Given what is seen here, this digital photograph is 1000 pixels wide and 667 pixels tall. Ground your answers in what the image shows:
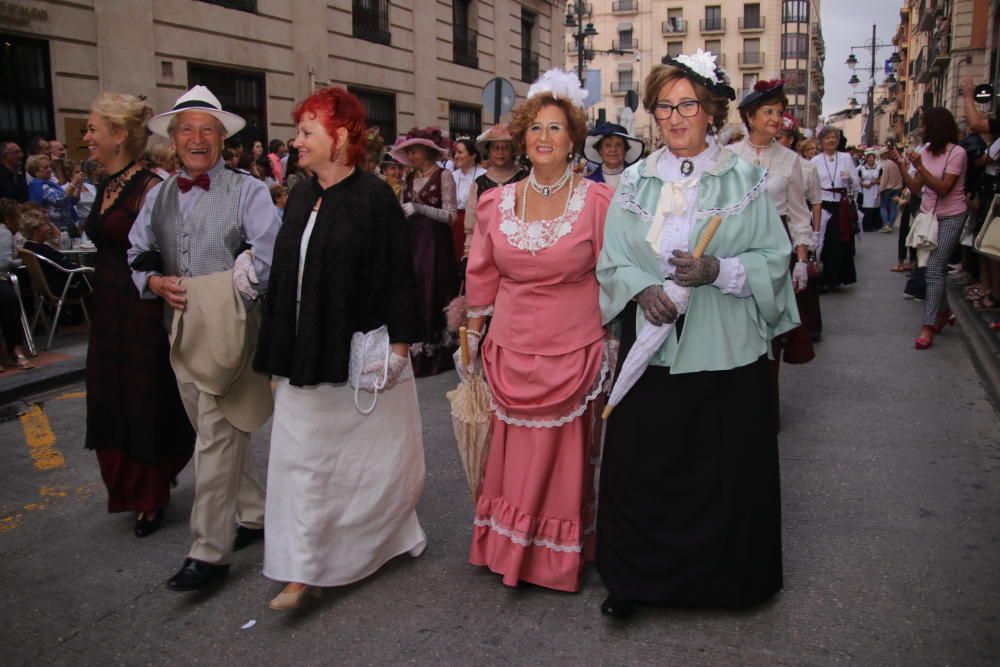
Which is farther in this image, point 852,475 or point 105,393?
point 852,475

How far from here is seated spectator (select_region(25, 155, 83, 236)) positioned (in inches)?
397

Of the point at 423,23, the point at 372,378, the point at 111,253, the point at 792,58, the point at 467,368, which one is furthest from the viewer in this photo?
the point at 792,58

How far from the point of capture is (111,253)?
4.37 meters

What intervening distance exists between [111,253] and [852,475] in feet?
13.8

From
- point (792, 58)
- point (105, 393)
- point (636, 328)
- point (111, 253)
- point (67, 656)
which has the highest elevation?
point (792, 58)

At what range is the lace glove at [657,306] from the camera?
3195 mm

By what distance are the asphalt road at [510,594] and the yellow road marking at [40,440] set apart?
0.03m

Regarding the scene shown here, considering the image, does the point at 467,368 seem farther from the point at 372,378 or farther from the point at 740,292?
the point at 740,292

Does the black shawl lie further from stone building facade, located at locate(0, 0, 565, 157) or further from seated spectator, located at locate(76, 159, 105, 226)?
stone building facade, located at locate(0, 0, 565, 157)

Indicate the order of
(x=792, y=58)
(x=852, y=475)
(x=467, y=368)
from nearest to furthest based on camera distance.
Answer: (x=467, y=368) → (x=852, y=475) → (x=792, y=58)

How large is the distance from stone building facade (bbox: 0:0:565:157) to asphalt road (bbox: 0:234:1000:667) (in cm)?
833

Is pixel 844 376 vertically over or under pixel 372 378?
under

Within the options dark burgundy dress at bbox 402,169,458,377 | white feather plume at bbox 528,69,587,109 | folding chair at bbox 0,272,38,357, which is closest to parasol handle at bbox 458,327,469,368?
white feather plume at bbox 528,69,587,109

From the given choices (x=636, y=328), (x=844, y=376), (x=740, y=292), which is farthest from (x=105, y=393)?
(x=844, y=376)
